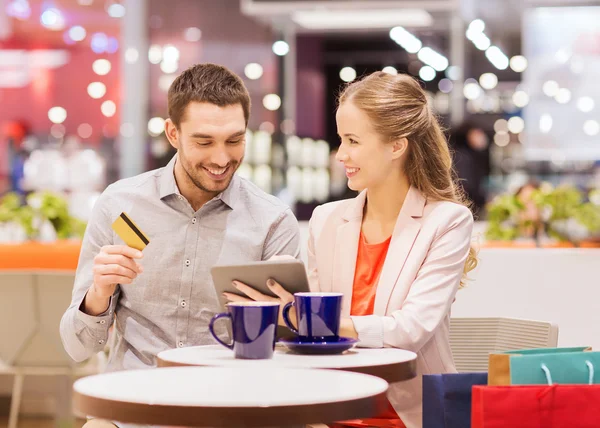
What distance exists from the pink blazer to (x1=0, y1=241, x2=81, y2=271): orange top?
3020mm

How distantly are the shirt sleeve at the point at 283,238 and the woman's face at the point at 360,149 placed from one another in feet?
0.85

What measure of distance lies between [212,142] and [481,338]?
3.22ft

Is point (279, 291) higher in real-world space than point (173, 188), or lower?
lower

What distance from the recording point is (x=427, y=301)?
2.25 m

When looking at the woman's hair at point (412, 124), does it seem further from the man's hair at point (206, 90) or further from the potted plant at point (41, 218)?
the potted plant at point (41, 218)

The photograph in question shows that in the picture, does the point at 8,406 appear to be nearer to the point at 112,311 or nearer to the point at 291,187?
the point at 112,311

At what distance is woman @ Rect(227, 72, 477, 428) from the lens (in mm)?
2297

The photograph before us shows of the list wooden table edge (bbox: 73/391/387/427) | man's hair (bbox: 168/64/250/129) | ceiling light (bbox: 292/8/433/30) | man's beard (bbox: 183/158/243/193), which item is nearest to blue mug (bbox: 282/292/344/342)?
wooden table edge (bbox: 73/391/387/427)

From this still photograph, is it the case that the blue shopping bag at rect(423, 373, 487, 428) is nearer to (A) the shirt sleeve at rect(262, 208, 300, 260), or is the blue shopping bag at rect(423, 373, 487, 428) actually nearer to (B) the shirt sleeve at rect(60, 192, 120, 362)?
(A) the shirt sleeve at rect(262, 208, 300, 260)

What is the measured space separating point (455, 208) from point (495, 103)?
1231 centimetres

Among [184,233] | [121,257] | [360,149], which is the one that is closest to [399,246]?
[360,149]

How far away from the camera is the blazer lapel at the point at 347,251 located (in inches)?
95.9

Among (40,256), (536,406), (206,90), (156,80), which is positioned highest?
(156,80)

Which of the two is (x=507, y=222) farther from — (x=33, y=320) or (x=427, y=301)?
(x=427, y=301)
